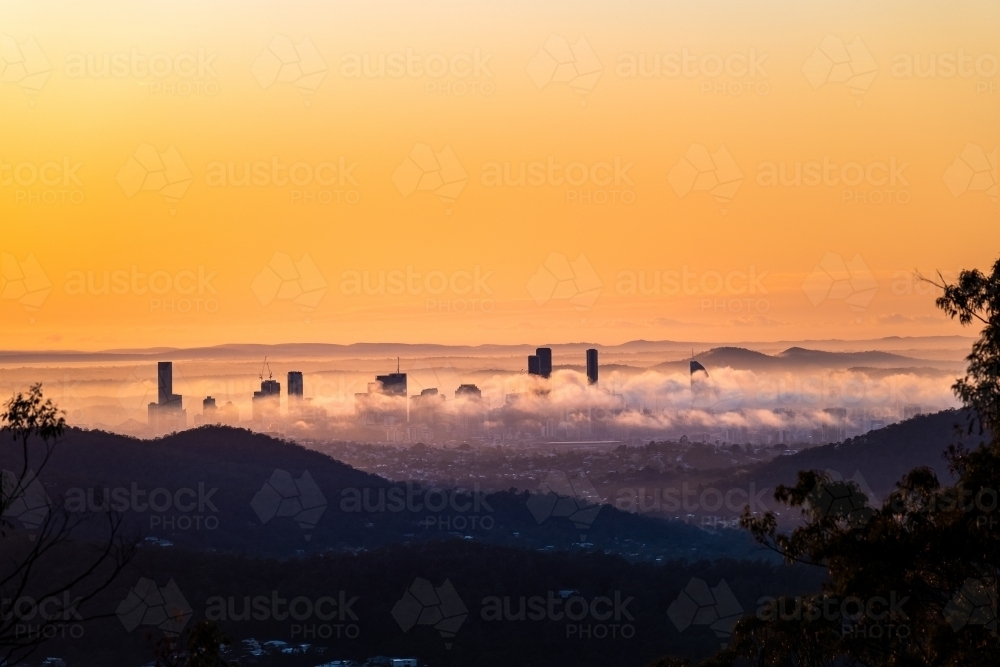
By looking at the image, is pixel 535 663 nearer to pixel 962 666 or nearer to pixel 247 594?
pixel 247 594

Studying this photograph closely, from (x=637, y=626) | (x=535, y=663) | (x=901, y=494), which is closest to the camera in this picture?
(x=901, y=494)

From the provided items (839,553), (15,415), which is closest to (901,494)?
(839,553)

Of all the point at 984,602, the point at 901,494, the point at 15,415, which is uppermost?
the point at 15,415

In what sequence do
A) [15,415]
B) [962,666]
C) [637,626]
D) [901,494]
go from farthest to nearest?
[637,626]
[901,494]
[962,666]
[15,415]

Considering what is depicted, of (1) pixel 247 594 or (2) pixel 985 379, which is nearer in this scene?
(2) pixel 985 379

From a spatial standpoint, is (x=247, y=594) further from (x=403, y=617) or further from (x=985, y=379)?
(x=985, y=379)

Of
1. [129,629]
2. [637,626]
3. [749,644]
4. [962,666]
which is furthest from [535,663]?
[962,666]

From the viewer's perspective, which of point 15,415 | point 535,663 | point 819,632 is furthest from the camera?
point 535,663

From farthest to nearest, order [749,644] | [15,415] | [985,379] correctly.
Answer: [749,644] < [985,379] < [15,415]

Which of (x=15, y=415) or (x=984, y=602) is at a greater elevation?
(x=15, y=415)
